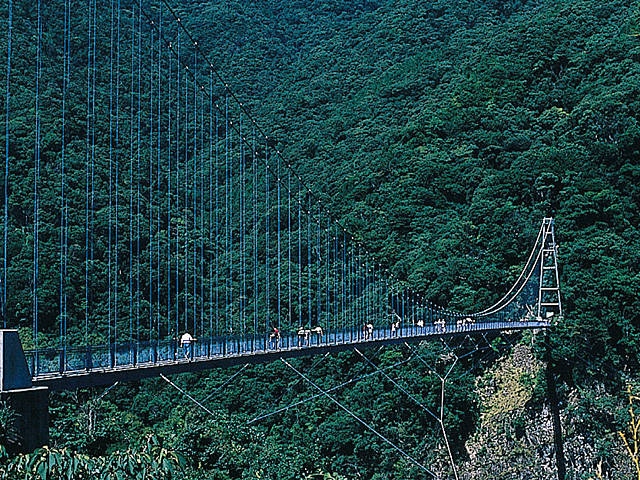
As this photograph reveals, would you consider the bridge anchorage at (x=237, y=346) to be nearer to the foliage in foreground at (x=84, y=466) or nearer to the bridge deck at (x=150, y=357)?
the bridge deck at (x=150, y=357)

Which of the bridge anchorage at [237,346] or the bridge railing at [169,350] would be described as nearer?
the bridge anchorage at [237,346]

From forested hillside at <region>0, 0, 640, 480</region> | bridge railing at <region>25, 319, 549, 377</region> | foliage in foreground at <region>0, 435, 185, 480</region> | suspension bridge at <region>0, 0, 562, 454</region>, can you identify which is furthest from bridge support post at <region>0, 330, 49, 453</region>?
forested hillside at <region>0, 0, 640, 480</region>

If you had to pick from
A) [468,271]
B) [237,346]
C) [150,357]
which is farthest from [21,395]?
[468,271]

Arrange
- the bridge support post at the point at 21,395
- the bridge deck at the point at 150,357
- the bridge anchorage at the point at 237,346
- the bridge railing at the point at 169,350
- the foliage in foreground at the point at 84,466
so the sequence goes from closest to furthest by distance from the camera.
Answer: the foliage in foreground at the point at 84,466 < the bridge support post at the point at 21,395 < the bridge anchorage at the point at 237,346 < the bridge deck at the point at 150,357 < the bridge railing at the point at 169,350

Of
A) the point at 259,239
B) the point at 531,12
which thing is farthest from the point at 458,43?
the point at 259,239

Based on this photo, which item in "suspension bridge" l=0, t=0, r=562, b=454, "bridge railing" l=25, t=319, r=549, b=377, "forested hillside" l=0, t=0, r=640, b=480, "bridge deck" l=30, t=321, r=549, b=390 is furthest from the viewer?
"forested hillside" l=0, t=0, r=640, b=480

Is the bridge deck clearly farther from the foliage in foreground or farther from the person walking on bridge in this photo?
the foliage in foreground

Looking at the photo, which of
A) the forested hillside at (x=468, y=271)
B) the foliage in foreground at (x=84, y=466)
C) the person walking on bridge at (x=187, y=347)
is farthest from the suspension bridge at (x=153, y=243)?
the foliage in foreground at (x=84, y=466)
